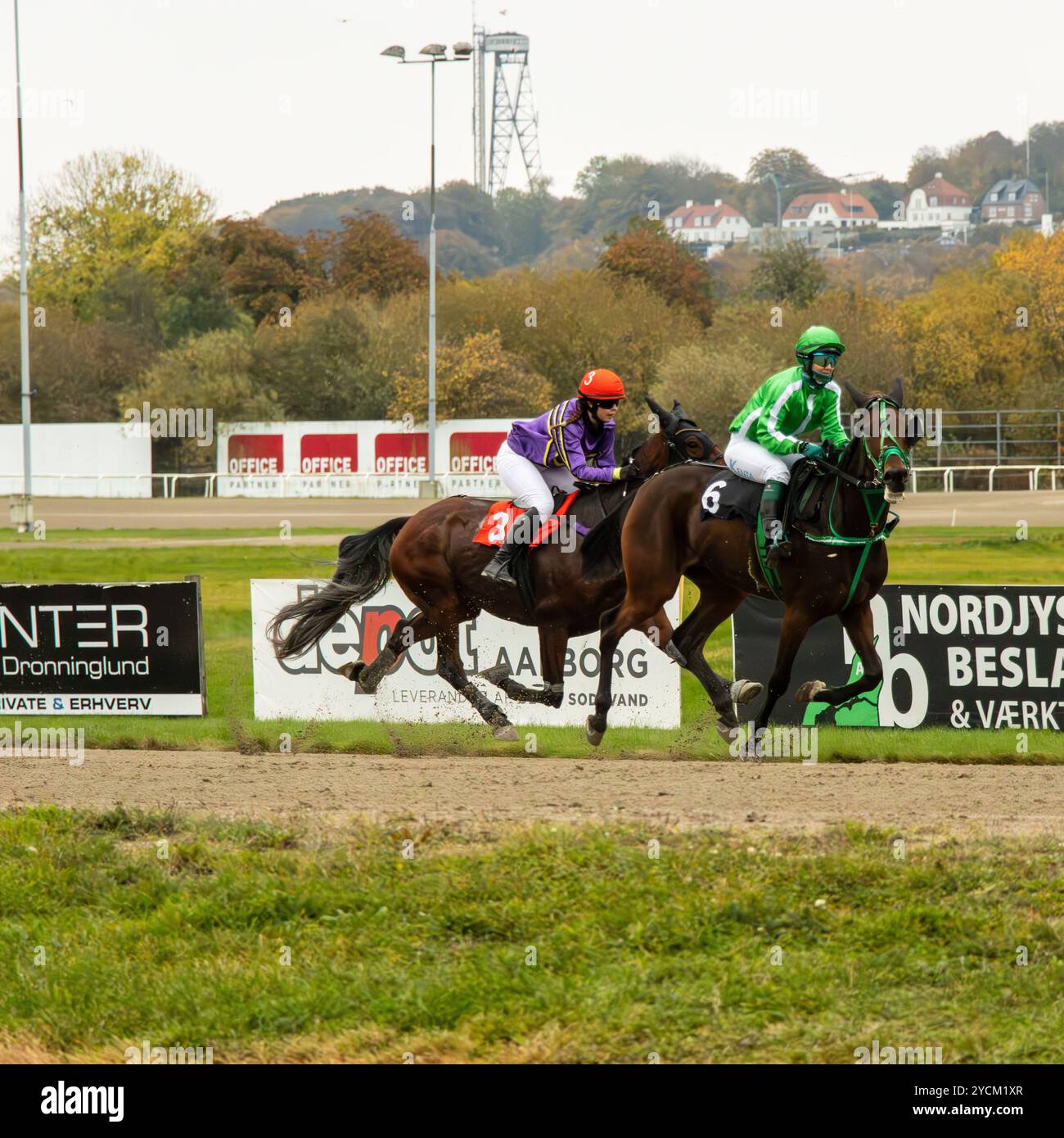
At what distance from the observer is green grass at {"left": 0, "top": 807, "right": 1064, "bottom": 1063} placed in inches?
193

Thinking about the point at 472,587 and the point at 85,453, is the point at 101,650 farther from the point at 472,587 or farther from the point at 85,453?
the point at 85,453

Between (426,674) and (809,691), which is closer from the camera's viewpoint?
(809,691)

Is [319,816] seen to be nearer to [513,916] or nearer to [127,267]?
[513,916]

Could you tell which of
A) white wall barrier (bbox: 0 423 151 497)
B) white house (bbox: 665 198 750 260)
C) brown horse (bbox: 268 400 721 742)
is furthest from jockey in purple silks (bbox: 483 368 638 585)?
white house (bbox: 665 198 750 260)

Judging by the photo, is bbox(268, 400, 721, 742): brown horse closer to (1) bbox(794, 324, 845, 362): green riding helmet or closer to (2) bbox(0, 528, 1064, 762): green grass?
(2) bbox(0, 528, 1064, 762): green grass

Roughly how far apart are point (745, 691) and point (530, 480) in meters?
2.10

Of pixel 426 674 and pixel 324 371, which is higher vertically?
pixel 324 371

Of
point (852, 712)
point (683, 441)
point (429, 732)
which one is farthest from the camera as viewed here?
point (429, 732)

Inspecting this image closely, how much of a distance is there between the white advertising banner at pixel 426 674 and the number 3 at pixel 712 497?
227 cm

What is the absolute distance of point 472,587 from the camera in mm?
10398

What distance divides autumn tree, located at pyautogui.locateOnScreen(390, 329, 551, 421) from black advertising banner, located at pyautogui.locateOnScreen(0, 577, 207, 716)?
33.8 m

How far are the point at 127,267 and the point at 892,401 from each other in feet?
193

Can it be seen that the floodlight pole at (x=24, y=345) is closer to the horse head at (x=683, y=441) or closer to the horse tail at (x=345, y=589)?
the horse tail at (x=345, y=589)

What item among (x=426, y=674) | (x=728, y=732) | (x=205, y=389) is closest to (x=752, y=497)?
(x=728, y=732)
